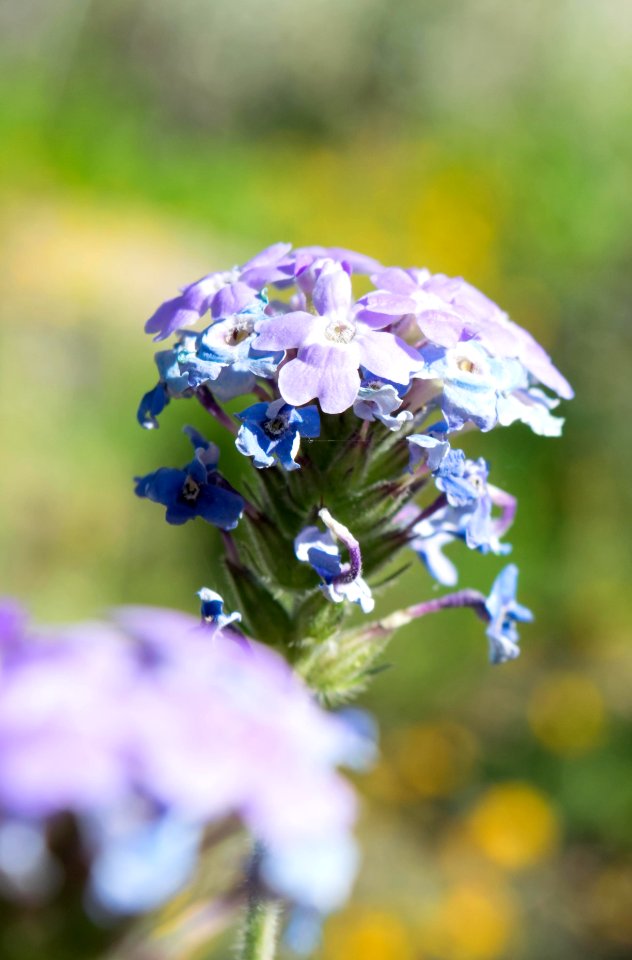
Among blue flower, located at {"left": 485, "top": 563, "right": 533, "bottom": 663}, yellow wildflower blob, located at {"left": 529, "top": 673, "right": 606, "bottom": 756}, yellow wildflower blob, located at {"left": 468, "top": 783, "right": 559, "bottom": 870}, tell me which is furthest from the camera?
yellow wildflower blob, located at {"left": 529, "top": 673, "right": 606, "bottom": 756}

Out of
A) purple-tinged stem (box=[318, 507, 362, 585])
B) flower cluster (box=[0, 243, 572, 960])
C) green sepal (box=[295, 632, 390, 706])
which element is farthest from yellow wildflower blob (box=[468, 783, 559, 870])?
purple-tinged stem (box=[318, 507, 362, 585])

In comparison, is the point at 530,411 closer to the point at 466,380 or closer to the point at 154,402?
the point at 466,380

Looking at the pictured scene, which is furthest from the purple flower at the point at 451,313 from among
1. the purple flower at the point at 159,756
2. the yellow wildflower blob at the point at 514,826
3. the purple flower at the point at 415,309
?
the yellow wildflower blob at the point at 514,826

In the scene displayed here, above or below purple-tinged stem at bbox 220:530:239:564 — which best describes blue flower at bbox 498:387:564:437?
above

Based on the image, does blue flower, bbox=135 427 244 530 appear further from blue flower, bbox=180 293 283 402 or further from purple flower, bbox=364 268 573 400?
purple flower, bbox=364 268 573 400

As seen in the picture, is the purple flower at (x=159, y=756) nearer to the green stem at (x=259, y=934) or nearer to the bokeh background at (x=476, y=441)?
the green stem at (x=259, y=934)

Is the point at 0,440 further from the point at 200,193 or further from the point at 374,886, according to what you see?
the point at 200,193
